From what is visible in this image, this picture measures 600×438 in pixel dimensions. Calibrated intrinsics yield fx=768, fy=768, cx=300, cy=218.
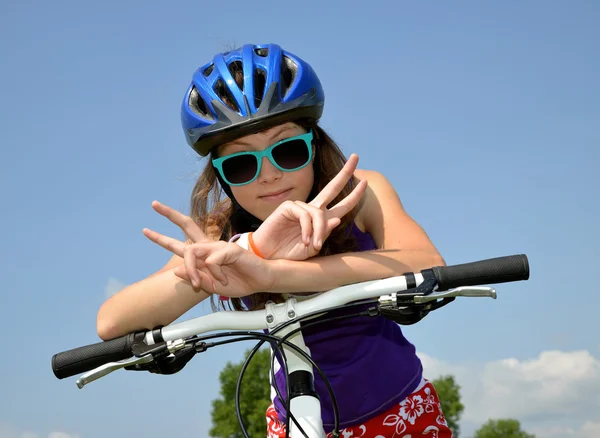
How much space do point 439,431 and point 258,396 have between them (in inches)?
1470

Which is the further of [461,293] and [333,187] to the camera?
[333,187]

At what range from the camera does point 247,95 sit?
371cm

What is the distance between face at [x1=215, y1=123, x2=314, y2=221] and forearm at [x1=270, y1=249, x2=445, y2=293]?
2.12ft

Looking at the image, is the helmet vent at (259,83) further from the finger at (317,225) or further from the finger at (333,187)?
the finger at (317,225)

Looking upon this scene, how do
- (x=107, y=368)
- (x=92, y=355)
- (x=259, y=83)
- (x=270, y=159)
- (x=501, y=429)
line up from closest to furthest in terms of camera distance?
(x=107, y=368) → (x=92, y=355) → (x=270, y=159) → (x=259, y=83) → (x=501, y=429)

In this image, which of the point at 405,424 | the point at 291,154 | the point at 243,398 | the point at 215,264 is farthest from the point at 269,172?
the point at 243,398

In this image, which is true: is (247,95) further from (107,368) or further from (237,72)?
(107,368)

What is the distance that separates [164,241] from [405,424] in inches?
68.0

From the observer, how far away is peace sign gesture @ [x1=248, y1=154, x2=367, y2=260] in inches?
111

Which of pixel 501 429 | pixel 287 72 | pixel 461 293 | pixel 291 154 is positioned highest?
pixel 501 429

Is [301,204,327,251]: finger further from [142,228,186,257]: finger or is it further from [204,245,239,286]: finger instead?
[142,228,186,257]: finger

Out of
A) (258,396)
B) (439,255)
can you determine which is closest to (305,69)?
(439,255)

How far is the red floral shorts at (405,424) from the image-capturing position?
3951 mm

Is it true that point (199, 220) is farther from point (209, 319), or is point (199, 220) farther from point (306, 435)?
point (306, 435)
